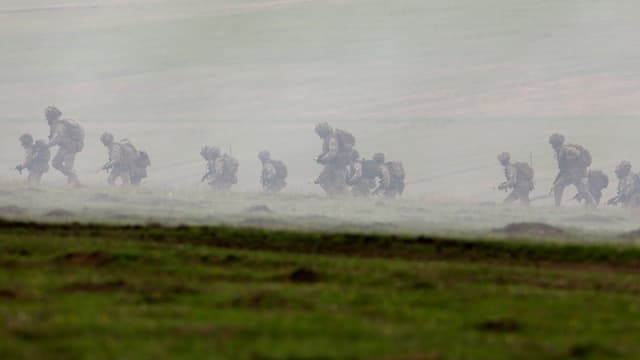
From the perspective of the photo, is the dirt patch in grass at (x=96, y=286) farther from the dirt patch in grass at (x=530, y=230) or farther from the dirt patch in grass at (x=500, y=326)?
the dirt patch in grass at (x=530, y=230)

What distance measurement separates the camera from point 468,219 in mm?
193875

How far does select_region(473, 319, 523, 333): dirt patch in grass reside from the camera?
38469 millimetres

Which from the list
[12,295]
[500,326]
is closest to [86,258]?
[12,295]

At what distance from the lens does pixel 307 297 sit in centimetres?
4478

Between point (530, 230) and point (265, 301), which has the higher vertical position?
point (530, 230)

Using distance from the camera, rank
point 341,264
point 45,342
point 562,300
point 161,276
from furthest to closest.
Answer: point 341,264 < point 161,276 < point 562,300 < point 45,342

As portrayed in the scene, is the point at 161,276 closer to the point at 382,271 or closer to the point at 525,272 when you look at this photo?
the point at 382,271

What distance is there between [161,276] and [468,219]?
143 metres

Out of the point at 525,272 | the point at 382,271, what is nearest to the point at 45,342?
the point at 382,271

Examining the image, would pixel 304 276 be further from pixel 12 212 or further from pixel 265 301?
pixel 12 212

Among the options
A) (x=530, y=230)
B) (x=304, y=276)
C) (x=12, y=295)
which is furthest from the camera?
(x=530, y=230)

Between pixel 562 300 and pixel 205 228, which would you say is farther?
pixel 205 228

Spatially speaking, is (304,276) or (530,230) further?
(530,230)

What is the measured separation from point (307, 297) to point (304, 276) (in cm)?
697
